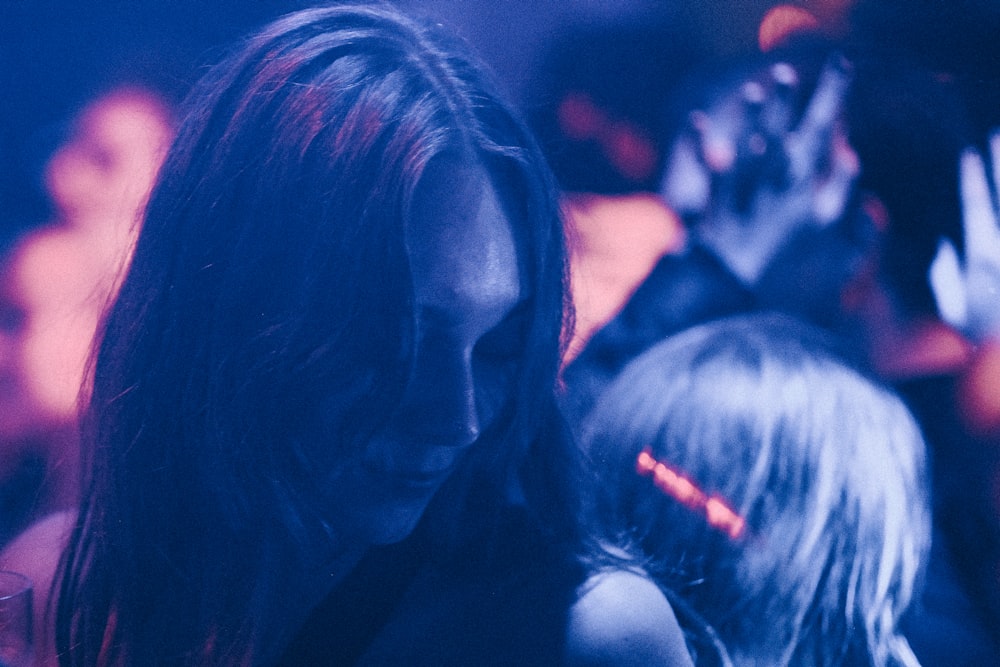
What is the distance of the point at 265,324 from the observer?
833 millimetres

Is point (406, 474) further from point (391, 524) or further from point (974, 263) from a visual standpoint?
point (974, 263)

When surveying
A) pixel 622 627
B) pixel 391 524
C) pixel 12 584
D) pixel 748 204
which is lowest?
pixel 622 627

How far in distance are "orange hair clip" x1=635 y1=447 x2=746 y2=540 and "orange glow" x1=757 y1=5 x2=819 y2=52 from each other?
2.15 feet

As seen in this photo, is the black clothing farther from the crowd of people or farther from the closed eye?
the closed eye

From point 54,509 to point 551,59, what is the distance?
0.99 metres

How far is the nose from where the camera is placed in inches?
34.7

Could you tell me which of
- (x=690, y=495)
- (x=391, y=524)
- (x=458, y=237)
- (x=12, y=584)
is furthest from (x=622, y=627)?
(x=12, y=584)

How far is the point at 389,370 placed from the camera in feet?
2.81

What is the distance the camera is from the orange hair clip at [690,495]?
985 millimetres

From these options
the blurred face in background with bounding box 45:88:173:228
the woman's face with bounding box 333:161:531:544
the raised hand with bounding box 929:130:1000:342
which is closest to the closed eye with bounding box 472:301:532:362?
the woman's face with bounding box 333:161:531:544

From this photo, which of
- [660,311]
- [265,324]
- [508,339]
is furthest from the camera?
[660,311]

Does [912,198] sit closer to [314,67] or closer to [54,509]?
[314,67]

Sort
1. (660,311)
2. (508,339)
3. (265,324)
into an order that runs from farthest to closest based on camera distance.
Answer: (660,311), (508,339), (265,324)

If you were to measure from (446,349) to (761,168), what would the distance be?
0.58m
